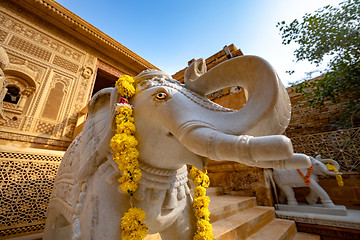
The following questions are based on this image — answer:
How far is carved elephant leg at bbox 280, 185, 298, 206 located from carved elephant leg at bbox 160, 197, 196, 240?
3.61 metres

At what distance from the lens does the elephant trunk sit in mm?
576

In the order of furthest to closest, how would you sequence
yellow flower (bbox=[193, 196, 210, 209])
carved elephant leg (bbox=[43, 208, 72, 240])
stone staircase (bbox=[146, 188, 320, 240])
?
stone staircase (bbox=[146, 188, 320, 240]), yellow flower (bbox=[193, 196, 210, 209]), carved elephant leg (bbox=[43, 208, 72, 240])

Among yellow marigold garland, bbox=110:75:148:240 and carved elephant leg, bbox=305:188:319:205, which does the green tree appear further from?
yellow marigold garland, bbox=110:75:148:240

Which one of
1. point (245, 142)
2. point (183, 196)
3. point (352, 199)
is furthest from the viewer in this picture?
point (352, 199)

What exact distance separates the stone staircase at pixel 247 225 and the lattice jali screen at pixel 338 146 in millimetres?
3022

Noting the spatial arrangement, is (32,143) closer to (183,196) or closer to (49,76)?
(49,76)

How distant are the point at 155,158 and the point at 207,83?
1.69 ft

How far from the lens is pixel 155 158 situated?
0.90 metres

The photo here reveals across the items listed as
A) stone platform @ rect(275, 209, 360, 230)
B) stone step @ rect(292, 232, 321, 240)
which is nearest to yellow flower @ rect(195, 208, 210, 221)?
stone step @ rect(292, 232, 321, 240)

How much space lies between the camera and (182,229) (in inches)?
41.3

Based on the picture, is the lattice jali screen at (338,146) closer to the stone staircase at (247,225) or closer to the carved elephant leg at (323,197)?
the carved elephant leg at (323,197)

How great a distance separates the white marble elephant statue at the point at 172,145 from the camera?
580mm

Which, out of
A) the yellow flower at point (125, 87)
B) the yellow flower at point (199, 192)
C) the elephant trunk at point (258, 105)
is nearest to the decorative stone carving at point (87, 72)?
the yellow flower at point (125, 87)

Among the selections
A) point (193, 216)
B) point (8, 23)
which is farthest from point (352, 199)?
point (8, 23)
